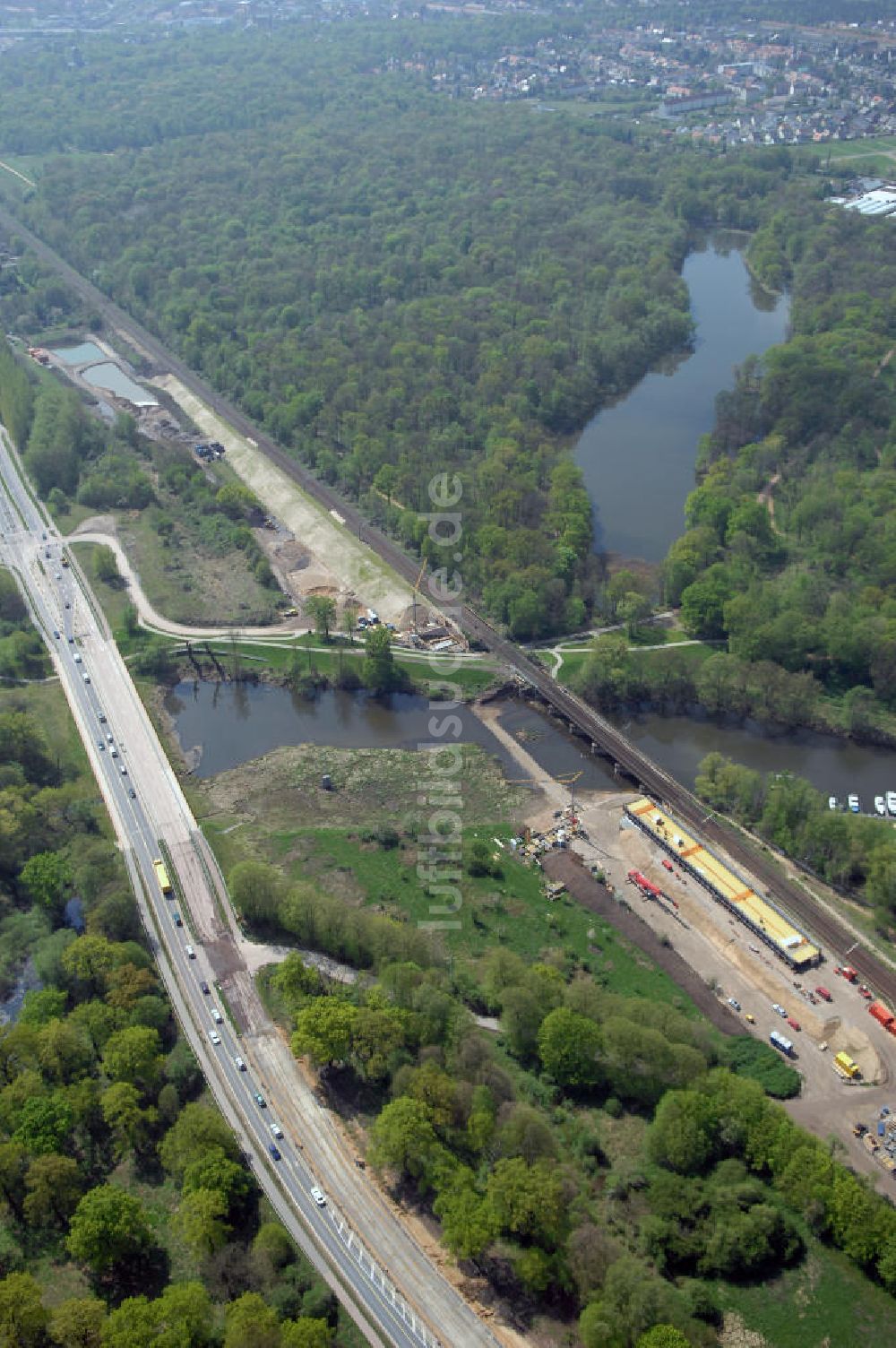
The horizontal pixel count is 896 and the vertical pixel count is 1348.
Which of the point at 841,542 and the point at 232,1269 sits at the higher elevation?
the point at 841,542

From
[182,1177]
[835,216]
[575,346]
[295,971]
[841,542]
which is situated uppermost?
[835,216]

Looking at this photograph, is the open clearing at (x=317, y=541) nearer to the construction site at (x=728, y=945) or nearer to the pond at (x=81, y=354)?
the construction site at (x=728, y=945)

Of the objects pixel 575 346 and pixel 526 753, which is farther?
pixel 575 346

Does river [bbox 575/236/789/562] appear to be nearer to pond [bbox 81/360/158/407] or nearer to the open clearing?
the open clearing

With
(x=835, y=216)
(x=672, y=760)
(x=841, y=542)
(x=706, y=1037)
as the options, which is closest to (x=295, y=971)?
(x=706, y=1037)

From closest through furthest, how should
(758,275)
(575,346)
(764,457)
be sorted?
(764,457)
(575,346)
(758,275)

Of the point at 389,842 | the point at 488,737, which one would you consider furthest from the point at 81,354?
the point at 389,842

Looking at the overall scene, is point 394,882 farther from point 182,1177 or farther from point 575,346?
point 575,346

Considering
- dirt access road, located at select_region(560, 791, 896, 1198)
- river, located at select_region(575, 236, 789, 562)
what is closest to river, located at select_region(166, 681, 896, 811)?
dirt access road, located at select_region(560, 791, 896, 1198)
